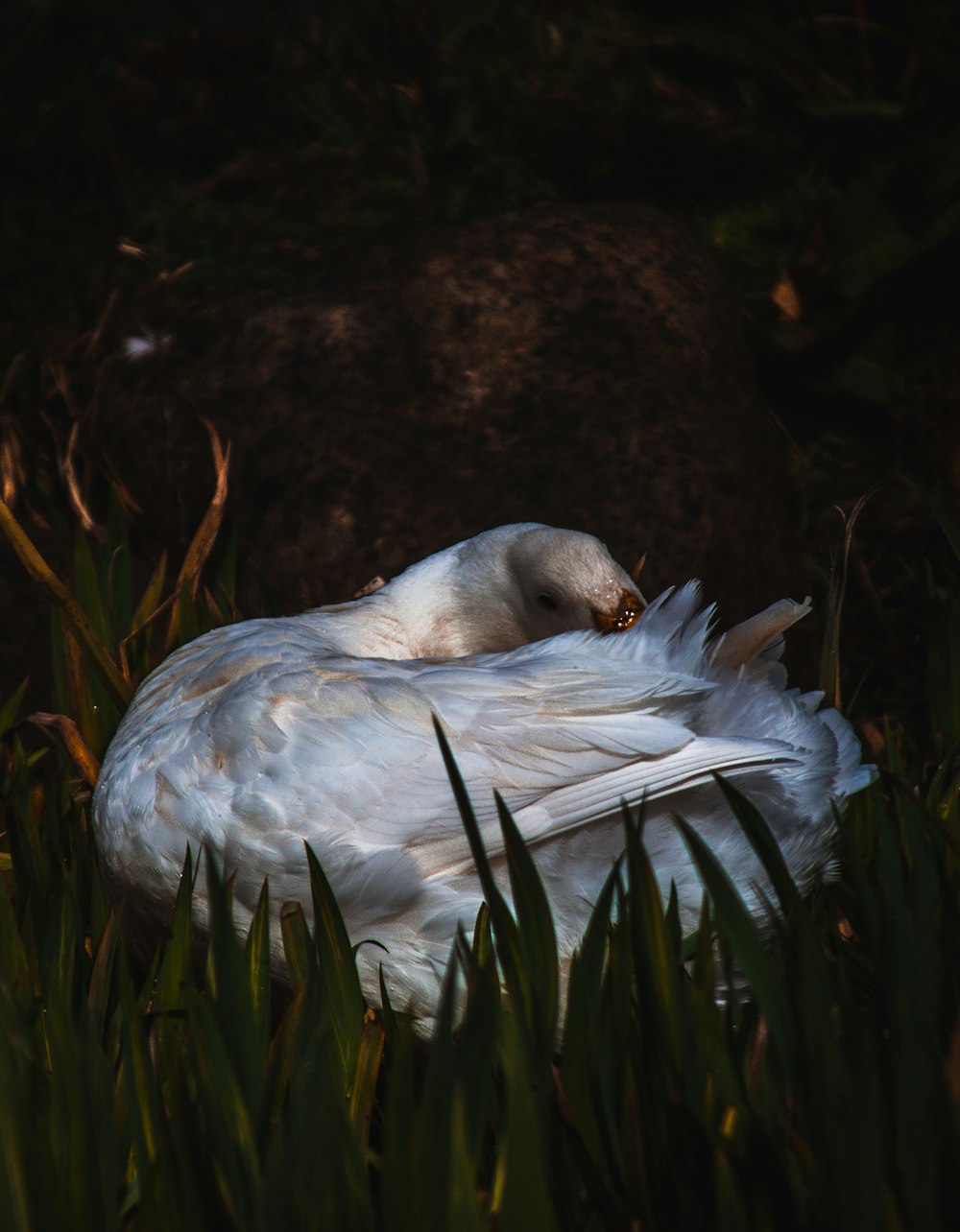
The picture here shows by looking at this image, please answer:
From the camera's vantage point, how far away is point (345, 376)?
9.68ft

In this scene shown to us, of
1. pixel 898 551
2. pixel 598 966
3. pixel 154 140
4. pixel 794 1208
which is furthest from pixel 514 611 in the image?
pixel 154 140

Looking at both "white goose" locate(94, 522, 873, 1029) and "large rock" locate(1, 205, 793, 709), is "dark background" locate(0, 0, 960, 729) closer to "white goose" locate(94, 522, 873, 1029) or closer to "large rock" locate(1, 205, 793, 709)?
"large rock" locate(1, 205, 793, 709)

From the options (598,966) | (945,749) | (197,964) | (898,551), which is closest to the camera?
(598,966)

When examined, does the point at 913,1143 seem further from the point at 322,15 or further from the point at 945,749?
the point at 322,15

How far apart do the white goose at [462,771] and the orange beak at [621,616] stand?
385 mm

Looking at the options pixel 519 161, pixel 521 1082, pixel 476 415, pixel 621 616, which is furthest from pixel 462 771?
pixel 519 161

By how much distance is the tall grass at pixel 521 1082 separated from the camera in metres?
0.83

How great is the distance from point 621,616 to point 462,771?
0.67m

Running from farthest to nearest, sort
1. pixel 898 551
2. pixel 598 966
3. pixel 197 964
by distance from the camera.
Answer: pixel 898 551
pixel 197 964
pixel 598 966

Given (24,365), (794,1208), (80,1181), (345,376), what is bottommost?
(24,365)

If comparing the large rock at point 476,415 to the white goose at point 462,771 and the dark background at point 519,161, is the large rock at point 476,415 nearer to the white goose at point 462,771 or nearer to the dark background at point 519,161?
the dark background at point 519,161

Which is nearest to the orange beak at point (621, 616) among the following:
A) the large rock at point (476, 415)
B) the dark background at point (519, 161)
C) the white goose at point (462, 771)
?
the white goose at point (462, 771)

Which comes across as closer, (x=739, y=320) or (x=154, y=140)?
(x=739, y=320)

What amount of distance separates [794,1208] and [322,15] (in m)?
3.89
